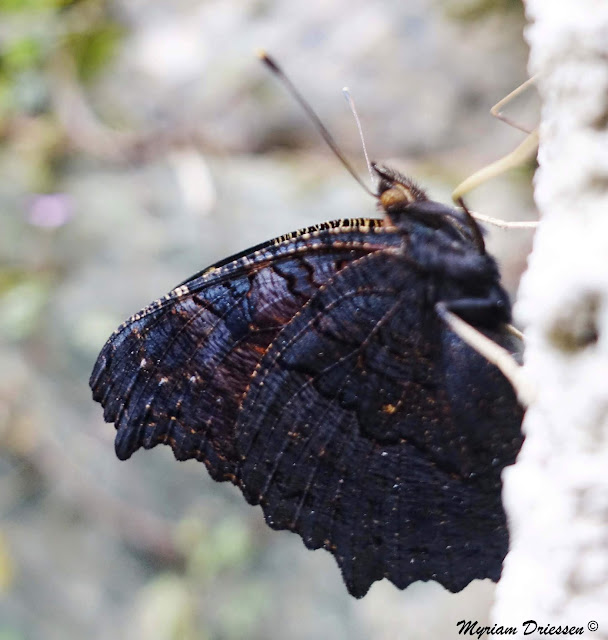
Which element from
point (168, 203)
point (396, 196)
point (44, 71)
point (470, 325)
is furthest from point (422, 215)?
point (44, 71)

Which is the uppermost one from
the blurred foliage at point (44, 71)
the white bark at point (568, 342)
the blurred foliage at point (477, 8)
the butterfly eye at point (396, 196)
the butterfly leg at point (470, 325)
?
the blurred foliage at point (477, 8)

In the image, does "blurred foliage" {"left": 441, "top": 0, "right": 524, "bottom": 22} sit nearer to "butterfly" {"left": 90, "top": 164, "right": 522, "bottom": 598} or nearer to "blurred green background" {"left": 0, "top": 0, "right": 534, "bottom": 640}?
"blurred green background" {"left": 0, "top": 0, "right": 534, "bottom": 640}

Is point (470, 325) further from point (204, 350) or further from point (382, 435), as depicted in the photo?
point (204, 350)

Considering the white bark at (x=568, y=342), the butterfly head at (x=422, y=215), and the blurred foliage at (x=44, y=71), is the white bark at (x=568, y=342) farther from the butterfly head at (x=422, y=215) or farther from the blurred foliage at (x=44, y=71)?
the blurred foliage at (x=44, y=71)

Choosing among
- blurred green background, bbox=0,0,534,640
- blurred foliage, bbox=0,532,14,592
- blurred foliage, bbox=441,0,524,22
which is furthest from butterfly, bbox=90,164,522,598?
blurred foliage, bbox=441,0,524,22

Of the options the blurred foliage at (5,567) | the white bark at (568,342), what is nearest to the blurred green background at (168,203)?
the blurred foliage at (5,567)
